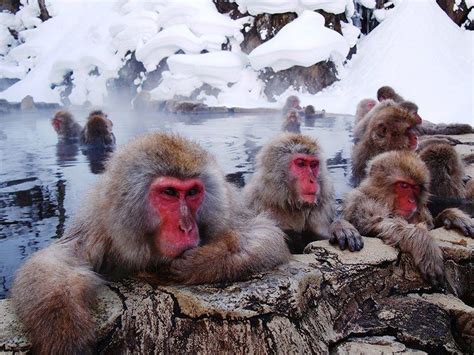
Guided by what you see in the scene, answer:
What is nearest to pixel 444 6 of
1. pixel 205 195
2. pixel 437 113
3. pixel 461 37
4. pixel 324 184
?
pixel 461 37

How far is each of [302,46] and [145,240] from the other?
1460cm

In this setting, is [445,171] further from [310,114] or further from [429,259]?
[310,114]

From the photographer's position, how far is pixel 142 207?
6.85 ft

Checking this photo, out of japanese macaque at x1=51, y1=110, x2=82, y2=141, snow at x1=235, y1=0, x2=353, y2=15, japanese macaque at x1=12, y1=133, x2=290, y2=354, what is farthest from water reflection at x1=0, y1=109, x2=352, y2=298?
snow at x1=235, y1=0, x2=353, y2=15

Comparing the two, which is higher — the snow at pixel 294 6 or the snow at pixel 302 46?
the snow at pixel 294 6

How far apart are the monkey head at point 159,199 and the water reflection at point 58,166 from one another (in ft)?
2.65

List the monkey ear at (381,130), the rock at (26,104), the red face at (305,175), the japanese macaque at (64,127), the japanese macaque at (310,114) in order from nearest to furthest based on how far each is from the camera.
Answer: the red face at (305,175) → the monkey ear at (381,130) → the japanese macaque at (64,127) → the japanese macaque at (310,114) → the rock at (26,104)

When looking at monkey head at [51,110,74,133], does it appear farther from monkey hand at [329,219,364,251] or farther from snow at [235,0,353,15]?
snow at [235,0,353,15]

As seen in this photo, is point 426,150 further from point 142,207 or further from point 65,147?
point 65,147

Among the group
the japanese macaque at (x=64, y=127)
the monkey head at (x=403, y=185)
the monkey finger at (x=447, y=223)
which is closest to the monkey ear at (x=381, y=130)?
the monkey head at (x=403, y=185)

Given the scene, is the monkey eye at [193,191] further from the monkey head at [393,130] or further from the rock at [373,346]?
the monkey head at [393,130]

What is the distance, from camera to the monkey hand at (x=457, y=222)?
2.99 metres

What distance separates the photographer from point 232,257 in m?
2.13

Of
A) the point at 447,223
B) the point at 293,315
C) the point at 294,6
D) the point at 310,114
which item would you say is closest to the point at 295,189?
the point at 447,223
